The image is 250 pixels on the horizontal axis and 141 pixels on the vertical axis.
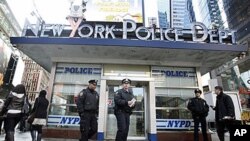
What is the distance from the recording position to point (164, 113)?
8336 mm

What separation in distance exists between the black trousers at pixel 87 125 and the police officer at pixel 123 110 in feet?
1.72

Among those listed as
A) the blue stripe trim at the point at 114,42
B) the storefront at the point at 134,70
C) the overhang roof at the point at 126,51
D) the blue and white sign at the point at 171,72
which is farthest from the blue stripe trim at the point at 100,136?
the blue stripe trim at the point at 114,42

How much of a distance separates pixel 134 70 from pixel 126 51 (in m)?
1.14

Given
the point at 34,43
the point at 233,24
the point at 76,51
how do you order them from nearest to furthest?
1. the point at 34,43
2. the point at 76,51
3. the point at 233,24

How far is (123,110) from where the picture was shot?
16.8 ft

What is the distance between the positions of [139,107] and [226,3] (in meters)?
55.4

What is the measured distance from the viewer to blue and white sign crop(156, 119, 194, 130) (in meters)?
8.16

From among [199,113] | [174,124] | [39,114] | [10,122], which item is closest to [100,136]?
[39,114]

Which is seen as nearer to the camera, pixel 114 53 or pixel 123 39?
pixel 123 39

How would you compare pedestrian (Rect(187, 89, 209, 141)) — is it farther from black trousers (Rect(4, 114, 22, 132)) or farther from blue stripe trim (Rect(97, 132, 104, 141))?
black trousers (Rect(4, 114, 22, 132))

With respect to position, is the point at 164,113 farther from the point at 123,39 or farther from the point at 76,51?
the point at 76,51

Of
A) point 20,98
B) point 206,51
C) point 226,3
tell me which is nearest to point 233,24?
point 226,3

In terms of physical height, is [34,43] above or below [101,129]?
above

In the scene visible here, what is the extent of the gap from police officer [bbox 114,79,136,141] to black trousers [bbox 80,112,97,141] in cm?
53
